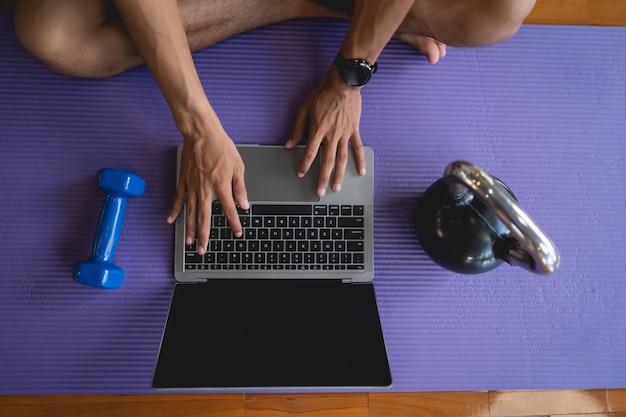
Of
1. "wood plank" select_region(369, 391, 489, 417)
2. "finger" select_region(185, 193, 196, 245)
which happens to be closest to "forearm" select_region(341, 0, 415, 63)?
"finger" select_region(185, 193, 196, 245)

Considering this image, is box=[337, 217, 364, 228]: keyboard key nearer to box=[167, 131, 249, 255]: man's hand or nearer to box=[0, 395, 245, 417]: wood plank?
box=[167, 131, 249, 255]: man's hand

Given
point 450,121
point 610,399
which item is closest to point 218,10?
point 450,121

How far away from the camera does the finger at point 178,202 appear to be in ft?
2.77

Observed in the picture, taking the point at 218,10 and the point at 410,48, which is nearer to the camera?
the point at 218,10

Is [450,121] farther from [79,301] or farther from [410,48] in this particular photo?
[79,301]

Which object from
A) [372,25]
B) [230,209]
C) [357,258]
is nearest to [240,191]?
[230,209]

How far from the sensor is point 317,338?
2.57ft

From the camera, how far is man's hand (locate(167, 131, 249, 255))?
81 cm

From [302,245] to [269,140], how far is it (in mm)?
213

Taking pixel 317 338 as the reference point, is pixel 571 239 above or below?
above

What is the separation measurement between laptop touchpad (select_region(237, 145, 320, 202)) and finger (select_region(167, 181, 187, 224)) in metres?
0.11

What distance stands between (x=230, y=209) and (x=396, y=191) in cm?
32

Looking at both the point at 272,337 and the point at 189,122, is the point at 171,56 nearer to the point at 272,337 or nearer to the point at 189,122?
the point at 189,122

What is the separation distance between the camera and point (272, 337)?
78 cm
